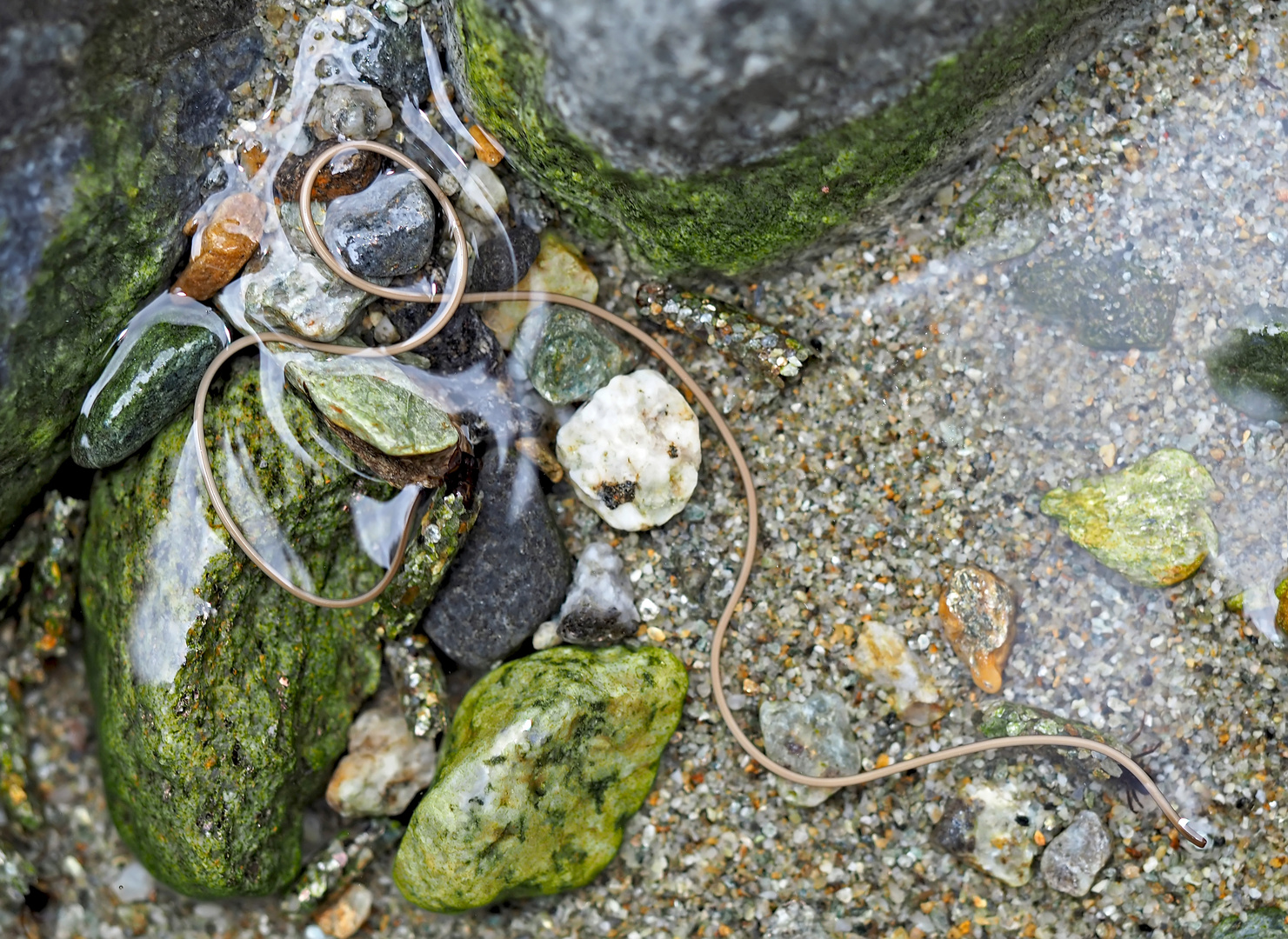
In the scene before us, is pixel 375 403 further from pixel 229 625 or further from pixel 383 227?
pixel 229 625

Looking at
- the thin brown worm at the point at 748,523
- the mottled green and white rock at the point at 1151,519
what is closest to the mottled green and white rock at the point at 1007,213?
the mottled green and white rock at the point at 1151,519

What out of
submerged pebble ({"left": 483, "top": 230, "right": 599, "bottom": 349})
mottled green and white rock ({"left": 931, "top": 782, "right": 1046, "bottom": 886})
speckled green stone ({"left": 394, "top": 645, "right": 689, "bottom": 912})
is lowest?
mottled green and white rock ({"left": 931, "top": 782, "right": 1046, "bottom": 886})

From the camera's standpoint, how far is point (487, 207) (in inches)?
148

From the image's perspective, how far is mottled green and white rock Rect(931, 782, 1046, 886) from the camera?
3625mm

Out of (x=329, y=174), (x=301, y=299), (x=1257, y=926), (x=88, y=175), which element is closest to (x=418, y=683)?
(x=301, y=299)

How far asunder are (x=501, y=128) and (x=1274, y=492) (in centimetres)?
327

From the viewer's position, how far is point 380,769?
3.90m

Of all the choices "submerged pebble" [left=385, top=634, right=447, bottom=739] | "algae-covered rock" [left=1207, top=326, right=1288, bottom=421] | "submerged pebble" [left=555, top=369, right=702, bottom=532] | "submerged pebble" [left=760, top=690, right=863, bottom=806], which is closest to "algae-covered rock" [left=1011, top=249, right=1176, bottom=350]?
"algae-covered rock" [left=1207, top=326, right=1288, bottom=421]

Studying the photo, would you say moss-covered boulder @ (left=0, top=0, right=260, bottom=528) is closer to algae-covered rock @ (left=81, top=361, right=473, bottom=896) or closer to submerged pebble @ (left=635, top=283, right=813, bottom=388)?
algae-covered rock @ (left=81, top=361, right=473, bottom=896)

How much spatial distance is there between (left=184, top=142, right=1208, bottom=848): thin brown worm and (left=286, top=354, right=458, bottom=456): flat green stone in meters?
0.08

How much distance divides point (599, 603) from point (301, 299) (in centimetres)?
171

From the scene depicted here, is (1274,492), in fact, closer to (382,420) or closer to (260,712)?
(382,420)

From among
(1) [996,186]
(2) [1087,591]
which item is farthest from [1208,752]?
(1) [996,186]

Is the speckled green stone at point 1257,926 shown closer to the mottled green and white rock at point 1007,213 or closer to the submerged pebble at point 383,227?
the mottled green and white rock at point 1007,213
